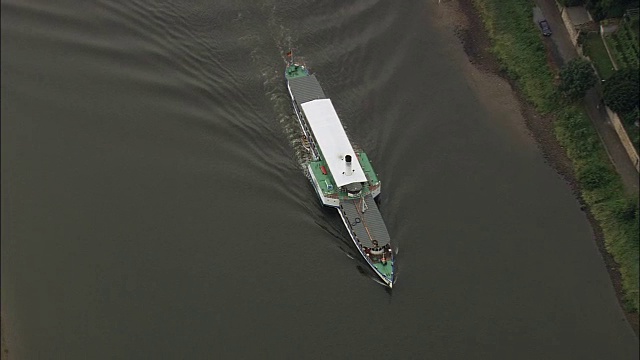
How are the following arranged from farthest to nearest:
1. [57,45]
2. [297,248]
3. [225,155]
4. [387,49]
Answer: [387,49] < [57,45] < [225,155] < [297,248]

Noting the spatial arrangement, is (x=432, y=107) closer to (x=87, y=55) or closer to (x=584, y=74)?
(x=584, y=74)

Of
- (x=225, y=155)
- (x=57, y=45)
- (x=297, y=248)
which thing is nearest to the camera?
(x=297, y=248)

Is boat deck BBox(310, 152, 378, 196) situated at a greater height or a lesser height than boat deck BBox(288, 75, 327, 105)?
lesser

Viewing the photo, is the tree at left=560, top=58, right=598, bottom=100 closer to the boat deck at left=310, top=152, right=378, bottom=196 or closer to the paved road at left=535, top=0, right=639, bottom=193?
the paved road at left=535, top=0, right=639, bottom=193

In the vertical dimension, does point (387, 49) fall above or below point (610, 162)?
above

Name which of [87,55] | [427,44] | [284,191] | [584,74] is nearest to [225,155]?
[284,191]

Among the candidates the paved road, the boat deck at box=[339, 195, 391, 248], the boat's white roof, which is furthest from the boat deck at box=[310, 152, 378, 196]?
the paved road
